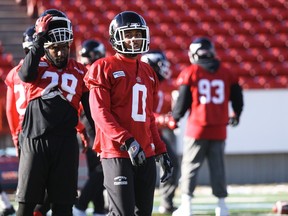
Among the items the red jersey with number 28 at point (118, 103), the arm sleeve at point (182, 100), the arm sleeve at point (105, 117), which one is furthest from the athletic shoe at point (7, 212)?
the arm sleeve at point (105, 117)

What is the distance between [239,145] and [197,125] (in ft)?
13.8

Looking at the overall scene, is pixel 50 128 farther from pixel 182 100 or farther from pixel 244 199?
pixel 244 199

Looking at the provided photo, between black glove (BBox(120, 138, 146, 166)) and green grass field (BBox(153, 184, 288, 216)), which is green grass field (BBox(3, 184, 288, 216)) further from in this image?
black glove (BBox(120, 138, 146, 166))

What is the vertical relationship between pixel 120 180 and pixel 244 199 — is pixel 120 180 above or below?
above

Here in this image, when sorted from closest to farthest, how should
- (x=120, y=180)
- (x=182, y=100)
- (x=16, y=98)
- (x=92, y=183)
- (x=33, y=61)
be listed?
(x=120, y=180) < (x=33, y=61) < (x=16, y=98) < (x=92, y=183) < (x=182, y=100)

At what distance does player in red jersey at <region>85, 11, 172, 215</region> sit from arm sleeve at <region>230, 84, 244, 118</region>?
2.98 m

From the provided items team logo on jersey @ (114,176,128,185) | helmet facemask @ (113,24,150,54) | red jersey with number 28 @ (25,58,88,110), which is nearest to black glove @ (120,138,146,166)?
team logo on jersey @ (114,176,128,185)

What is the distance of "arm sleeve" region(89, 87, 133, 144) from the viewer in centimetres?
511

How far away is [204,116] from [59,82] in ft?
8.94

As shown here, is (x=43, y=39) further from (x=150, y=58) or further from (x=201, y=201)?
(x=201, y=201)

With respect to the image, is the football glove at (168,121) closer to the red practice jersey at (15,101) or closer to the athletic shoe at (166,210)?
the athletic shoe at (166,210)

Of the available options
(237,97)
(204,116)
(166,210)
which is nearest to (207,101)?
(204,116)

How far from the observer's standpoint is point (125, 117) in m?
5.27

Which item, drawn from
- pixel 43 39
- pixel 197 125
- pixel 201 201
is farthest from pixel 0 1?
pixel 43 39
